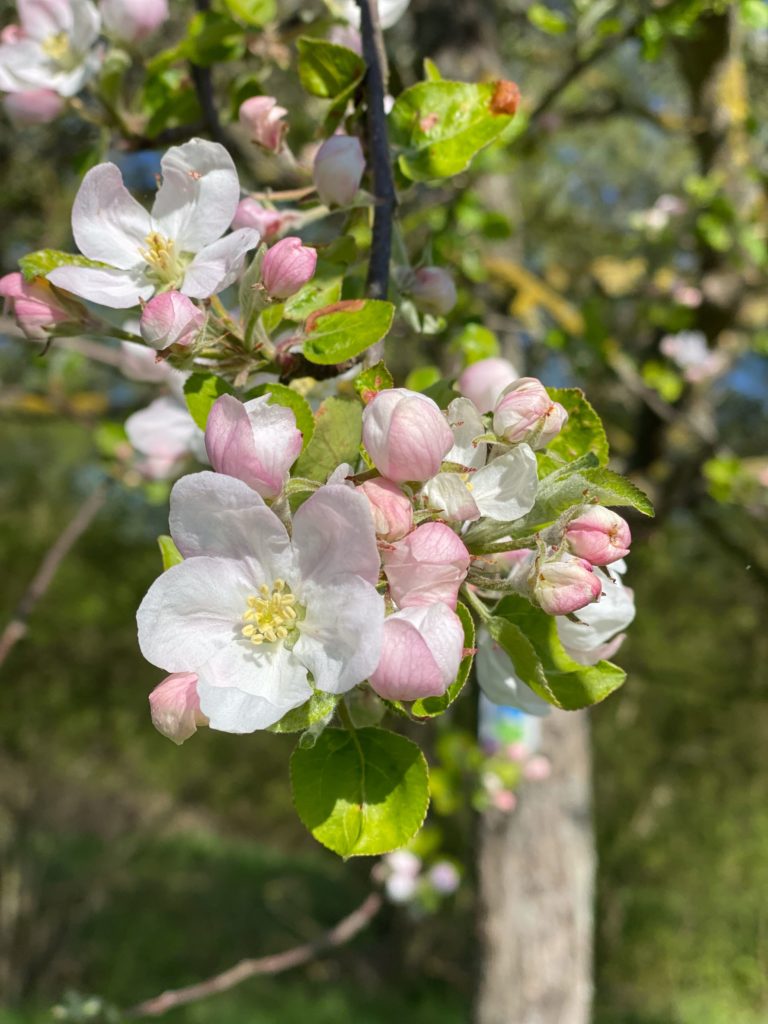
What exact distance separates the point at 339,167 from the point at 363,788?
439 millimetres

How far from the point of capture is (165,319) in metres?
0.52

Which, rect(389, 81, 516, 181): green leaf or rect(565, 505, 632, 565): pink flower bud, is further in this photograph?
rect(389, 81, 516, 181): green leaf

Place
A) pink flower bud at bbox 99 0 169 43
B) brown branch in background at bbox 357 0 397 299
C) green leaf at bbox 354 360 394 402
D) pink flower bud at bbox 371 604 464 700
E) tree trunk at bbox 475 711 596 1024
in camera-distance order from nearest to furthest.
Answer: pink flower bud at bbox 371 604 464 700, green leaf at bbox 354 360 394 402, brown branch in background at bbox 357 0 397 299, pink flower bud at bbox 99 0 169 43, tree trunk at bbox 475 711 596 1024

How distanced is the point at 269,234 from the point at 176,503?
0.29 metres

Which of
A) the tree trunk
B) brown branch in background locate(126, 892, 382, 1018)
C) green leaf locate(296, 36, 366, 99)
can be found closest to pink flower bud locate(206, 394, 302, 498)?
green leaf locate(296, 36, 366, 99)

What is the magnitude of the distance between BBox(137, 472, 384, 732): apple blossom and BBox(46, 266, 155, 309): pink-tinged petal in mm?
176

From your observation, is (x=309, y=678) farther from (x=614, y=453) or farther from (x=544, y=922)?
(x=614, y=453)

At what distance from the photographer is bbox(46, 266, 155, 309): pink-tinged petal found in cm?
59

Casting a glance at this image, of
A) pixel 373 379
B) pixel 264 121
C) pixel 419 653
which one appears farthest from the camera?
pixel 264 121

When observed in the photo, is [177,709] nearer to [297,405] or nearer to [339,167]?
[297,405]

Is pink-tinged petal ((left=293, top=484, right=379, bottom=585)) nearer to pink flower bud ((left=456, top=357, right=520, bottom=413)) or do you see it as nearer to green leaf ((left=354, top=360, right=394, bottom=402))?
green leaf ((left=354, top=360, right=394, bottom=402))

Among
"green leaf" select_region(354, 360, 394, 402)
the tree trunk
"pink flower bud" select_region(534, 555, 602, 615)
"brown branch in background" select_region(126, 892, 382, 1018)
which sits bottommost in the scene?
the tree trunk

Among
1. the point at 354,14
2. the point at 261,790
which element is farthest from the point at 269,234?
the point at 261,790

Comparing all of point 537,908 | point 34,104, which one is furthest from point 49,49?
point 537,908
